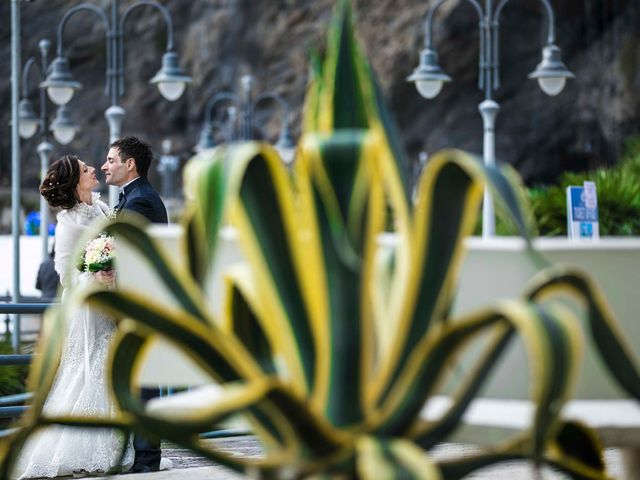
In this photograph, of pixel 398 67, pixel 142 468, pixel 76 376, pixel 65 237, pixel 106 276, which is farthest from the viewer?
pixel 398 67

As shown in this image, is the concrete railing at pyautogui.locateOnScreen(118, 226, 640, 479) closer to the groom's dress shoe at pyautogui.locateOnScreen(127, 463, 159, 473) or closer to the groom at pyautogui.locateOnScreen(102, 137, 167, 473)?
the groom's dress shoe at pyautogui.locateOnScreen(127, 463, 159, 473)

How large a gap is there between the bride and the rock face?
33.6 metres

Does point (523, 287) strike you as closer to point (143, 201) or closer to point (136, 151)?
point (143, 201)

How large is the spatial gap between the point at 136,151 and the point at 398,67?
3784 centimetres

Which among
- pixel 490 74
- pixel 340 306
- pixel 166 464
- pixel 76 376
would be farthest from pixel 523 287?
pixel 490 74

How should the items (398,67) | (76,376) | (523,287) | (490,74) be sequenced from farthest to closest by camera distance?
(398,67) < (490,74) < (76,376) < (523,287)

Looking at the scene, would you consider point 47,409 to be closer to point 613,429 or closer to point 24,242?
point 613,429

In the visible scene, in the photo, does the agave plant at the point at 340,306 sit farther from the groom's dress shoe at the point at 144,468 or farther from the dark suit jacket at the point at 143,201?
the dark suit jacket at the point at 143,201

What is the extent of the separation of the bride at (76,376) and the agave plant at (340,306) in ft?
13.0

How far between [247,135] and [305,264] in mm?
22920

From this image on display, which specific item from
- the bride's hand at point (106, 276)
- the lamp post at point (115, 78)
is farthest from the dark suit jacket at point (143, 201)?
the lamp post at point (115, 78)

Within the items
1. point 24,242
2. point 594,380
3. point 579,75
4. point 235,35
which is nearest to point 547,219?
point 24,242

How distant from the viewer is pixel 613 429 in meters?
2.84

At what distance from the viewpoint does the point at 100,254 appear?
6.38m
